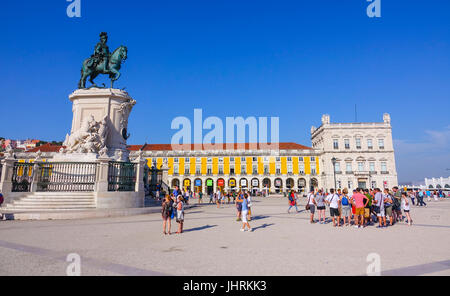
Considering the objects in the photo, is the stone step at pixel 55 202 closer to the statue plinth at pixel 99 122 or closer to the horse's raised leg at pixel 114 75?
the statue plinth at pixel 99 122

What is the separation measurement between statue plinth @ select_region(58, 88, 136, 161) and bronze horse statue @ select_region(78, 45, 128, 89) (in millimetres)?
1015

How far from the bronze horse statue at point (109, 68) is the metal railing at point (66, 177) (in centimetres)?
528

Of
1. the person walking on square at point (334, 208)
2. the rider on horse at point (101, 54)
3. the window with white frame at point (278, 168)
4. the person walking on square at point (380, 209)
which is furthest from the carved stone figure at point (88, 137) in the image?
the window with white frame at point (278, 168)

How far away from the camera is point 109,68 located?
1544 centimetres

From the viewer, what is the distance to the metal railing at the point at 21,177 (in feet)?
39.9

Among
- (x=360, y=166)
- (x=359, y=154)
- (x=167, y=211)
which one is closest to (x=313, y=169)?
(x=360, y=166)

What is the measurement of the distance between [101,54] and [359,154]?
54.2 metres

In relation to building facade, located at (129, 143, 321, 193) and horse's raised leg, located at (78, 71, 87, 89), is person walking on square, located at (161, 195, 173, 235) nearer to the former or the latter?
horse's raised leg, located at (78, 71, 87, 89)

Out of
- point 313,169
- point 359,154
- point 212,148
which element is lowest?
point 313,169

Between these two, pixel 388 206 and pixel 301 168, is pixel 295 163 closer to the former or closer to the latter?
pixel 301 168

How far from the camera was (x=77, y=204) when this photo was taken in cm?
1141
